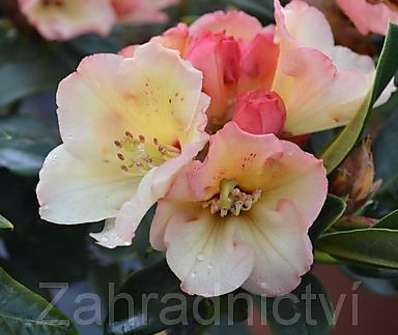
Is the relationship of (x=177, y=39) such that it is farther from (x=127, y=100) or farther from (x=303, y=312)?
(x=303, y=312)

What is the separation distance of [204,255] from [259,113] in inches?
3.6

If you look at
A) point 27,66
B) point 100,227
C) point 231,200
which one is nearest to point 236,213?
point 231,200

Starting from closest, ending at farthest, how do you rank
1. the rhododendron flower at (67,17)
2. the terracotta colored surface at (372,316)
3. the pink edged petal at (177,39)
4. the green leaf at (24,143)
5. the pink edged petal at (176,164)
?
the pink edged petal at (176,164) < the pink edged petal at (177,39) < the green leaf at (24,143) < the rhododendron flower at (67,17) < the terracotta colored surface at (372,316)

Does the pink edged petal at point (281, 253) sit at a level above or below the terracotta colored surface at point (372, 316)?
above

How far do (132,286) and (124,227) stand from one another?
14cm

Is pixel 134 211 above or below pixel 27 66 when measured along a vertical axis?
above

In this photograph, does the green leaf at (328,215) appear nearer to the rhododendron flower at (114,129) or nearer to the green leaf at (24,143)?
the rhododendron flower at (114,129)

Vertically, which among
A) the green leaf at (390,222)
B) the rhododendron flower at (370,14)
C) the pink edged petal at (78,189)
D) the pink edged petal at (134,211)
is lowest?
the green leaf at (390,222)

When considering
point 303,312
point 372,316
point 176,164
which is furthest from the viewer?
point 372,316

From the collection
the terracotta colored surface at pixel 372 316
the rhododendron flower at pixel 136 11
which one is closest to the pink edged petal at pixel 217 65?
the rhododendron flower at pixel 136 11

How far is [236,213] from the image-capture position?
61cm

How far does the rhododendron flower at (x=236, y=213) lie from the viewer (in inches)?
22.5

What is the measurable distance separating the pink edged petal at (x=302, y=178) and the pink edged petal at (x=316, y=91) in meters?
0.06

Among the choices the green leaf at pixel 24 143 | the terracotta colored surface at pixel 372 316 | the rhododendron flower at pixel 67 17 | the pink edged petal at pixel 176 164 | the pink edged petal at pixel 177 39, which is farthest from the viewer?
the terracotta colored surface at pixel 372 316
